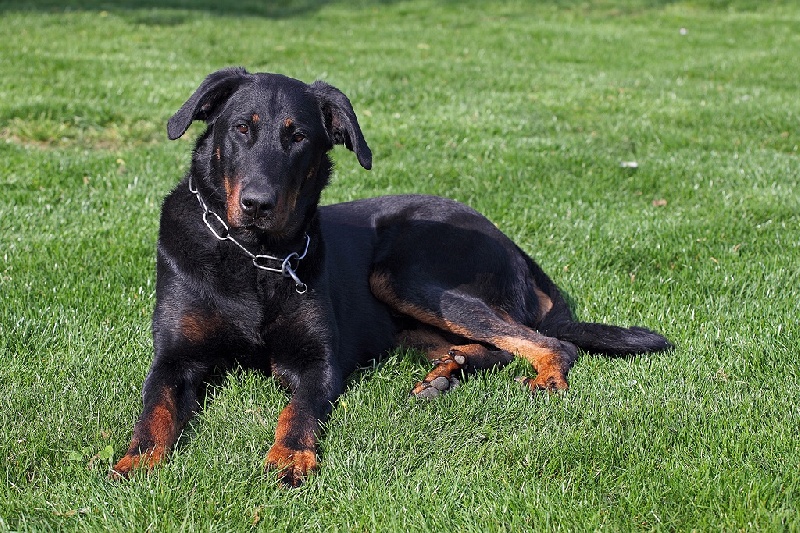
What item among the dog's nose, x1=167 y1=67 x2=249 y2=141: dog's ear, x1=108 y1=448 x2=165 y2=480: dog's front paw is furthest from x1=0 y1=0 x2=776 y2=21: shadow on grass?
x1=108 y1=448 x2=165 y2=480: dog's front paw

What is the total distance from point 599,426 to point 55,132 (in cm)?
662

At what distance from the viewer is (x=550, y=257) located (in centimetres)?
585

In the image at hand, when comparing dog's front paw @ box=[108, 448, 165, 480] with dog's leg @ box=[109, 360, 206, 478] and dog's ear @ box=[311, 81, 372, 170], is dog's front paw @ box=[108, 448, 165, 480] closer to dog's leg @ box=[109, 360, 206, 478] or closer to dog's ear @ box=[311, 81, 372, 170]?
dog's leg @ box=[109, 360, 206, 478]

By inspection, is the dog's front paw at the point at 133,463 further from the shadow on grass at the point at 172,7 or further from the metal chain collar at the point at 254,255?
the shadow on grass at the point at 172,7

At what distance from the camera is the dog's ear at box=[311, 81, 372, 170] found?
3.98 metres

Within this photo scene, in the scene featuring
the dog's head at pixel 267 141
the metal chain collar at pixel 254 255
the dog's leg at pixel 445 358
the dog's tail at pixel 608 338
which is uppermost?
the dog's head at pixel 267 141

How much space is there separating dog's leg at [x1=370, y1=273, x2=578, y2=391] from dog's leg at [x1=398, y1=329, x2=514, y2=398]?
8 centimetres

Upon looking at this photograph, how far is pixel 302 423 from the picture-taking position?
11.2 feet

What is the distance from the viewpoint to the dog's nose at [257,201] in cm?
354

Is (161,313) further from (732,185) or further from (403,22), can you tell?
(403,22)

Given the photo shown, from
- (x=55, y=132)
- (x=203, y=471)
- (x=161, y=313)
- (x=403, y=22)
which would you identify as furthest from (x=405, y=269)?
(x=403, y=22)

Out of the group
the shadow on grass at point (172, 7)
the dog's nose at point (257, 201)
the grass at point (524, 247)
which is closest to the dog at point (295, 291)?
the dog's nose at point (257, 201)

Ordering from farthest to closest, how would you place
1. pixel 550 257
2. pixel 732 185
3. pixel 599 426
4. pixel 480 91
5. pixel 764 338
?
1. pixel 480 91
2. pixel 732 185
3. pixel 550 257
4. pixel 764 338
5. pixel 599 426

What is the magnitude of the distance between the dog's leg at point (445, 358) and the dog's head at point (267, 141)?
97 cm
